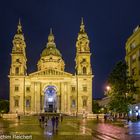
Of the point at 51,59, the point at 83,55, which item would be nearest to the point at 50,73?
the point at 83,55

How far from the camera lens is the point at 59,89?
132m

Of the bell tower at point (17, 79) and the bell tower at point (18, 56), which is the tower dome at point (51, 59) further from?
the bell tower at point (17, 79)

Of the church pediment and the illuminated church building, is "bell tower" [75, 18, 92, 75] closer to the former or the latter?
the illuminated church building

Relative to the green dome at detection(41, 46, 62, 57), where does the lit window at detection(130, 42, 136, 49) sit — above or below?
below

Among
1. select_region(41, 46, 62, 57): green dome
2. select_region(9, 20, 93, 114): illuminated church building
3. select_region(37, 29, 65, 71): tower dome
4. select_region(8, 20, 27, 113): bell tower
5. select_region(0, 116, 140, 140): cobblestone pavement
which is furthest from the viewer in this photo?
select_region(41, 46, 62, 57): green dome

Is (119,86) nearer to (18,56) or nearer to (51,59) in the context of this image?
(18,56)

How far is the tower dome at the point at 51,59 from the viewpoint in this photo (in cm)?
14500

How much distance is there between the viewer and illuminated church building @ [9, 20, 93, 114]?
129 meters

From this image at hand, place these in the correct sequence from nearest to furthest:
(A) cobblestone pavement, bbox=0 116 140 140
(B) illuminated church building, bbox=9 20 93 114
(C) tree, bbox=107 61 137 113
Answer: (A) cobblestone pavement, bbox=0 116 140 140 < (C) tree, bbox=107 61 137 113 < (B) illuminated church building, bbox=9 20 93 114

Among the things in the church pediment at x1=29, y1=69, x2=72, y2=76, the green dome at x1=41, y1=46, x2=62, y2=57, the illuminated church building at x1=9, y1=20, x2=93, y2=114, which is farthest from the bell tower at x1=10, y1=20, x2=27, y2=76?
the green dome at x1=41, y1=46, x2=62, y2=57

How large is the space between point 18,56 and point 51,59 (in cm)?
1700

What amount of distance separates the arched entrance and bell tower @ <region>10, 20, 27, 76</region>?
9.64m

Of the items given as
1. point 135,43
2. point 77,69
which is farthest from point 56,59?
point 135,43

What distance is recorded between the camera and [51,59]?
146 meters
